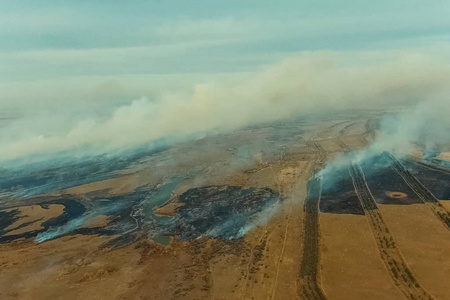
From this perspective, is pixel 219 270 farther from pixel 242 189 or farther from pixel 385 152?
pixel 385 152

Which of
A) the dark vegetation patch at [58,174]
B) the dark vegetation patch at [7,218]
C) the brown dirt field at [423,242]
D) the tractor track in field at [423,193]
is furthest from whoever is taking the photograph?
the dark vegetation patch at [58,174]

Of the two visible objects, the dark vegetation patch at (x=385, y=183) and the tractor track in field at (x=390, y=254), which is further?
the dark vegetation patch at (x=385, y=183)

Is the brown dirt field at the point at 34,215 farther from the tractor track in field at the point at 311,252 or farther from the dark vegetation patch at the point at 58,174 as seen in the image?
the tractor track in field at the point at 311,252

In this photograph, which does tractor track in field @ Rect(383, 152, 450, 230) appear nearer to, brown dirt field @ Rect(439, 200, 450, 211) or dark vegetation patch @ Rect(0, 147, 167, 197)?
brown dirt field @ Rect(439, 200, 450, 211)

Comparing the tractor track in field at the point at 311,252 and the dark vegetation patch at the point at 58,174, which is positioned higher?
the dark vegetation patch at the point at 58,174

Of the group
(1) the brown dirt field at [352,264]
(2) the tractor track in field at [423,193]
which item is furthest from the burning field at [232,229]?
(2) the tractor track in field at [423,193]

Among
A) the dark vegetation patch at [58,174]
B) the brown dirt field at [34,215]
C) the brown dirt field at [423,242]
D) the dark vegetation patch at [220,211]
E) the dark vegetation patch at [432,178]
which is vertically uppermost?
the dark vegetation patch at [58,174]

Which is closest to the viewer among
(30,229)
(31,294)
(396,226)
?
(31,294)

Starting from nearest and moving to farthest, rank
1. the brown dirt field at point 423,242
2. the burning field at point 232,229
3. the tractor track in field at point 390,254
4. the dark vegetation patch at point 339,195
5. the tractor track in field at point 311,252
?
the tractor track in field at point 390,254 → the brown dirt field at point 423,242 → the tractor track in field at point 311,252 → the burning field at point 232,229 → the dark vegetation patch at point 339,195

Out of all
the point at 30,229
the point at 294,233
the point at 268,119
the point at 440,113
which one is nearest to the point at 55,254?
the point at 30,229
